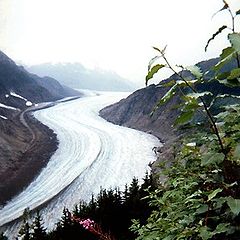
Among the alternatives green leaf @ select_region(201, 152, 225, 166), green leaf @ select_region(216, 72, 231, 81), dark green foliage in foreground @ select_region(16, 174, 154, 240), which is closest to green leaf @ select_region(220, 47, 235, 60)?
green leaf @ select_region(216, 72, 231, 81)

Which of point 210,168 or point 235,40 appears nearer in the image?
point 235,40

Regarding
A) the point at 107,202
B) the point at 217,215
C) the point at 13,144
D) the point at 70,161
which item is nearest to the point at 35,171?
the point at 70,161

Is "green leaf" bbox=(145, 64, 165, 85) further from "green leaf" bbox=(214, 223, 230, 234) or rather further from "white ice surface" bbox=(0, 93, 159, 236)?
"white ice surface" bbox=(0, 93, 159, 236)

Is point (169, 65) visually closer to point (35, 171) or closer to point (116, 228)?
point (116, 228)

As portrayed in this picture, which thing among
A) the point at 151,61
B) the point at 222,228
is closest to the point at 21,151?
the point at 151,61

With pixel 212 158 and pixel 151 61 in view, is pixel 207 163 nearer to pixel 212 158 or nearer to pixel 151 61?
pixel 212 158

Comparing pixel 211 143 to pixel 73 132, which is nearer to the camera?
pixel 211 143

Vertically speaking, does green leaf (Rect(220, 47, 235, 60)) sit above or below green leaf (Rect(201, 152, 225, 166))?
above
